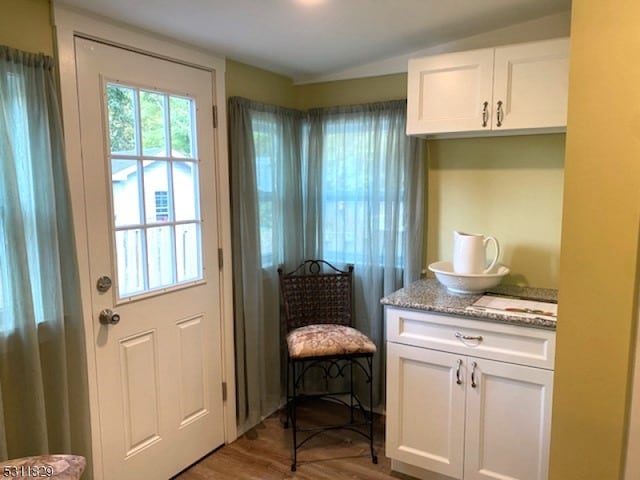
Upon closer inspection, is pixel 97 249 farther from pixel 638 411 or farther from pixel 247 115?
pixel 638 411

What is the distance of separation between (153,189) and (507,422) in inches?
76.8

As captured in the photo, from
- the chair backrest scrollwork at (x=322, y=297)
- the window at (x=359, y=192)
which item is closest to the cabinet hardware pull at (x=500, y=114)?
the window at (x=359, y=192)

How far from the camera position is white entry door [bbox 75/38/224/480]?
2016 mm

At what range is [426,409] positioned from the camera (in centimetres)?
230

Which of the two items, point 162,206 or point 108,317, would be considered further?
point 162,206

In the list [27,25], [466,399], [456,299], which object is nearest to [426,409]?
[466,399]

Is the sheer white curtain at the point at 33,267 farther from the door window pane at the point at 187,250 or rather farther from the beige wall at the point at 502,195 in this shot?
the beige wall at the point at 502,195

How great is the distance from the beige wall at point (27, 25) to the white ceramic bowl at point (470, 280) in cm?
201

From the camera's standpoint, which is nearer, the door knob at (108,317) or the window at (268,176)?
the door knob at (108,317)

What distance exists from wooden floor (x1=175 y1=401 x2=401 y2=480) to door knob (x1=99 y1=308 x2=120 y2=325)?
38.5 inches

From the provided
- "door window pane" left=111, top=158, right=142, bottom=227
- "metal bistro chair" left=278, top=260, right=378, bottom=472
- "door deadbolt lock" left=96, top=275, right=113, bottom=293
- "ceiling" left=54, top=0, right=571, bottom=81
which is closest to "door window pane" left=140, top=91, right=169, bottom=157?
"door window pane" left=111, top=158, right=142, bottom=227

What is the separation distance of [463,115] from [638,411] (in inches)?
58.2

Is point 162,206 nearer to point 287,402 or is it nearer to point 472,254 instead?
point 472,254

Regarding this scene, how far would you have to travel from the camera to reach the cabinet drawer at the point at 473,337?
2.00 meters
